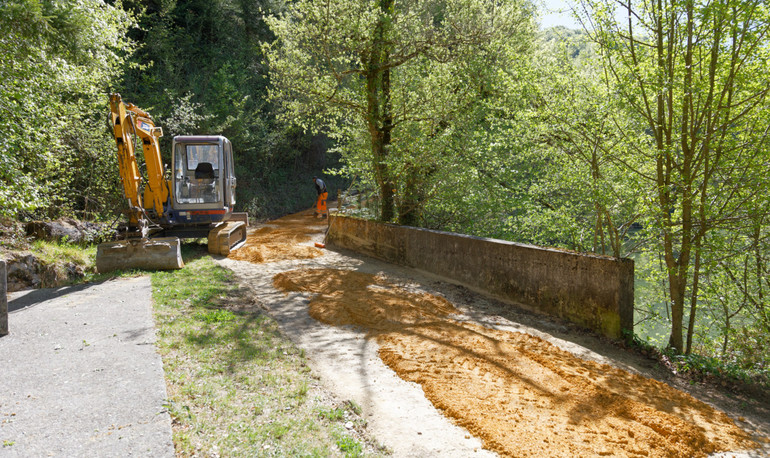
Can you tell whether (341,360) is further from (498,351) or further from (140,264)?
(140,264)

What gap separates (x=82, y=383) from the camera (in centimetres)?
420

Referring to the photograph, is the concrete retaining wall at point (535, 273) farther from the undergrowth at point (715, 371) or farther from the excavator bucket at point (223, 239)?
the excavator bucket at point (223, 239)

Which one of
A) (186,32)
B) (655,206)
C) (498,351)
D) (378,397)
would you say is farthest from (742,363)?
(186,32)

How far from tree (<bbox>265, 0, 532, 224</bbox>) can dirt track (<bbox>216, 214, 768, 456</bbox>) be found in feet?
17.4

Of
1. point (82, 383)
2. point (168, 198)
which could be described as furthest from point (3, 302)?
point (168, 198)

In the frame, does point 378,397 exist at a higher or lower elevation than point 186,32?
lower

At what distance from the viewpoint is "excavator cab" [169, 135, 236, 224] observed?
42.6 ft

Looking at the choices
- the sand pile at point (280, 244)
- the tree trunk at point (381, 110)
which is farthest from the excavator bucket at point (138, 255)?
the tree trunk at point (381, 110)

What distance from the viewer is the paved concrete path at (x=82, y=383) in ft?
10.7

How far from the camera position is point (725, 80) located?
5.94m

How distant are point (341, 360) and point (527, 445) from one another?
2.44 meters

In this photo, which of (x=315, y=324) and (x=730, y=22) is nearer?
(x=730, y=22)

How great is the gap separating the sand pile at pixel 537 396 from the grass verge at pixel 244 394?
1.03 metres

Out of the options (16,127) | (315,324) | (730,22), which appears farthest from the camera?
(16,127)
